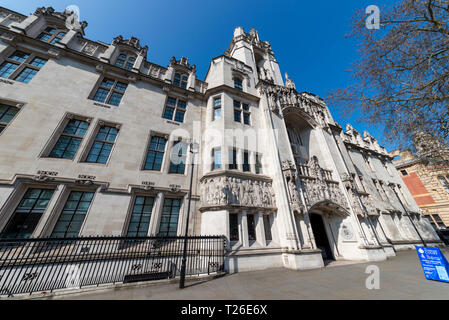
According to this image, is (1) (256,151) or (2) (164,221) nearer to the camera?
(2) (164,221)

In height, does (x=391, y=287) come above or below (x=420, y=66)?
below

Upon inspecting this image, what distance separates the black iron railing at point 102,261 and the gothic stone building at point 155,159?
0.64m

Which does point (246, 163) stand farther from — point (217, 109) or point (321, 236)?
point (321, 236)

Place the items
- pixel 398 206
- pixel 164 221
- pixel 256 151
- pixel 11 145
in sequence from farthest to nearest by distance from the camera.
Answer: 1. pixel 398 206
2. pixel 256 151
3. pixel 164 221
4. pixel 11 145

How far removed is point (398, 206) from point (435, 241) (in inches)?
171

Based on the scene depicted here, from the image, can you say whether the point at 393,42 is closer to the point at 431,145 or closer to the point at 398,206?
the point at 431,145

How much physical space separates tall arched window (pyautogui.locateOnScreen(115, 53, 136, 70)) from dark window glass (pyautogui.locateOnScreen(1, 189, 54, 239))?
11.5m

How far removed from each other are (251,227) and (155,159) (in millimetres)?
7809

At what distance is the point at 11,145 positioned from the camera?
24.0 ft

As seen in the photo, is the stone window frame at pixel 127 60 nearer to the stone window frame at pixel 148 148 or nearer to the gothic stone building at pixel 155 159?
the gothic stone building at pixel 155 159

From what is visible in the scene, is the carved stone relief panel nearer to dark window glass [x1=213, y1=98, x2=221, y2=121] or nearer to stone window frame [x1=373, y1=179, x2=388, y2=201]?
dark window glass [x1=213, y1=98, x2=221, y2=121]

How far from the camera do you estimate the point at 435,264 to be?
5156 millimetres

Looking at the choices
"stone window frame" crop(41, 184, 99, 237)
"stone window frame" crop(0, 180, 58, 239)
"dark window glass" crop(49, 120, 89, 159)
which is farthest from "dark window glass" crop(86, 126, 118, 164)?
"stone window frame" crop(0, 180, 58, 239)

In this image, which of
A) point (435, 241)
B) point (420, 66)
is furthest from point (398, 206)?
point (420, 66)
